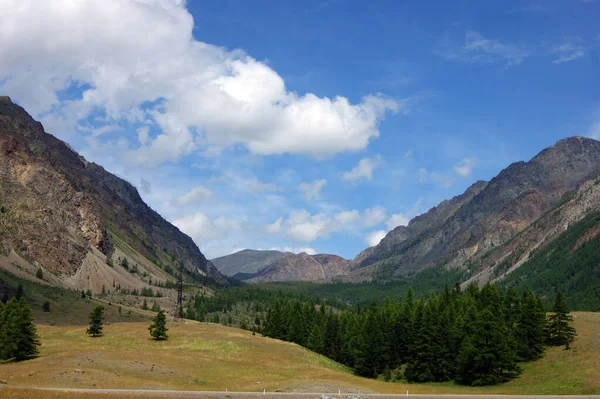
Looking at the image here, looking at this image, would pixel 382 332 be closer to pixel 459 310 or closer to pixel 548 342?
pixel 459 310

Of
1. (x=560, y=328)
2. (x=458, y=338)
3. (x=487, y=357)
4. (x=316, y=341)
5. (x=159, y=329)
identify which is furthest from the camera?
(x=316, y=341)

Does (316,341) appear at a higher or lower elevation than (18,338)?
lower

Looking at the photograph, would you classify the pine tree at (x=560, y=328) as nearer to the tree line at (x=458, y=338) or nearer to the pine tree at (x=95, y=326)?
the tree line at (x=458, y=338)

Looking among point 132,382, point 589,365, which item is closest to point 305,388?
point 132,382

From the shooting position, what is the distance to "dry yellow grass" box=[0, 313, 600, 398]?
68.4 m

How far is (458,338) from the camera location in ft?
325

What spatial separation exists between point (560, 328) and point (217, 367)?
58.3 metres

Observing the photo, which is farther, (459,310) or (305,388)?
(459,310)

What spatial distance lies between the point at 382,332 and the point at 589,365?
3939 centimetres

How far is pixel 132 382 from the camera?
216ft

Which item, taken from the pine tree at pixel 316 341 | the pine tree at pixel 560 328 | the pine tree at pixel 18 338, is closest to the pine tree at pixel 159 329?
the pine tree at pixel 18 338

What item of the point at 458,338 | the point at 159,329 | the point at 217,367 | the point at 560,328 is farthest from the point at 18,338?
the point at 560,328

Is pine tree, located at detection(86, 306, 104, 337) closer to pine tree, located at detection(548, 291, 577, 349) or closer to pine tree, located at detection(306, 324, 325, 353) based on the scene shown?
pine tree, located at detection(306, 324, 325, 353)

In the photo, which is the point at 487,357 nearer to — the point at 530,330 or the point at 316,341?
the point at 530,330
